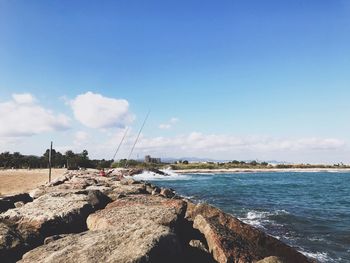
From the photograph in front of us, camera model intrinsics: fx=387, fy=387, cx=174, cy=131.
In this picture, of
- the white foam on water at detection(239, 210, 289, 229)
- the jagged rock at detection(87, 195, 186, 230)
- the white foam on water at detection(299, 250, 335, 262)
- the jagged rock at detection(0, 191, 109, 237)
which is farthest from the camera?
the white foam on water at detection(239, 210, 289, 229)

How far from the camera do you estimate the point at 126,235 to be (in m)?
7.46

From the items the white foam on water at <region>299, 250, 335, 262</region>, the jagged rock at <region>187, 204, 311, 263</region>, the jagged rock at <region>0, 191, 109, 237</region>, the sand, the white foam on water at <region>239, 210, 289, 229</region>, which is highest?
the sand

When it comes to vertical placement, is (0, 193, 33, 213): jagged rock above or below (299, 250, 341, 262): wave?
above

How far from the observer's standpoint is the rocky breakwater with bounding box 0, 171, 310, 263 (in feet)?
23.1

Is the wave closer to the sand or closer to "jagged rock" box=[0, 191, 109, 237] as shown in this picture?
"jagged rock" box=[0, 191, 109, 237]

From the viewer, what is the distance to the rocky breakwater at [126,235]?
7.03 metres

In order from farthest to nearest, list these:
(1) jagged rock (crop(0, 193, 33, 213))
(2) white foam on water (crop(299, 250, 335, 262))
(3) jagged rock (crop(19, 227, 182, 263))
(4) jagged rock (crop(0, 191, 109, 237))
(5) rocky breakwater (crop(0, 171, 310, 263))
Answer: (1) jagged rock (crop(0, 193, 33, 213))
(2) white foam on water (crop(299, 250, 335, 262))
(4) jagged rock (crop(0, 191, 109, 237))
(5) rocky breakwater (crop(0, 171, 310, 263))
(3) jagged rock (crop(19, 227, 182, 263))

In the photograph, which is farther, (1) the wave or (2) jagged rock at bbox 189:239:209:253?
(1) the wave

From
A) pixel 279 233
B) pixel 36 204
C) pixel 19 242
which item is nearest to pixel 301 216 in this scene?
pixel 279 233

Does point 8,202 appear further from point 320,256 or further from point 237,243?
point 320,256

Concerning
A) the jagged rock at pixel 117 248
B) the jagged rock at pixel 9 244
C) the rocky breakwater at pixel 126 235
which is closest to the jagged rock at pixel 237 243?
the rocky breakwater at pixel 126 235

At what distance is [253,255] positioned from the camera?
8930 millimetres

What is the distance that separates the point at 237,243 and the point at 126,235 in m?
2.94

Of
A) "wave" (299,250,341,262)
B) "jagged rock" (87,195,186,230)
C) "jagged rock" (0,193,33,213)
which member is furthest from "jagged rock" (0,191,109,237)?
"wave" (299,250,341,262)
